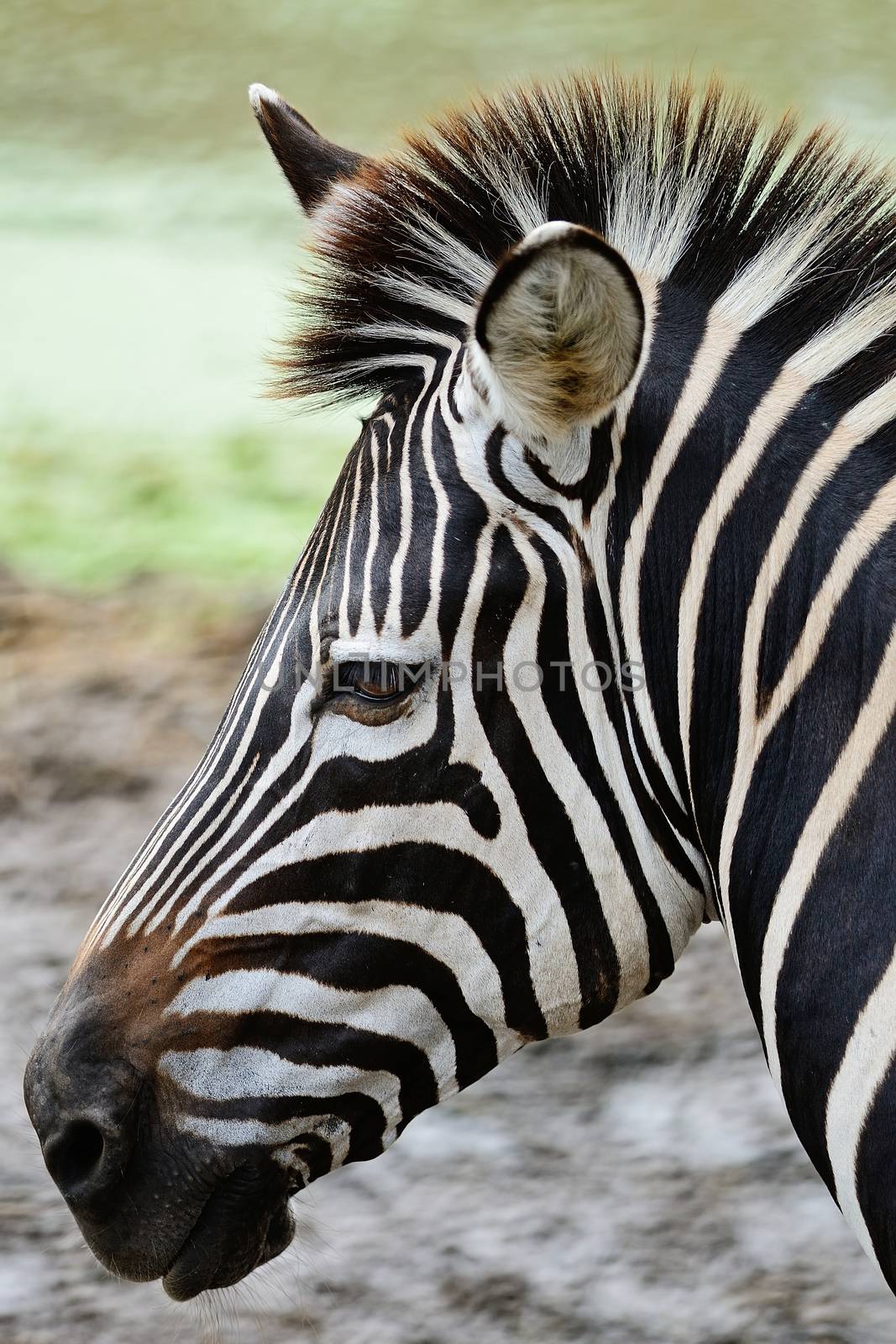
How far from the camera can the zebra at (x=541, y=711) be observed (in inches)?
74.9

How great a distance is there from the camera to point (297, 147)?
2.57 m

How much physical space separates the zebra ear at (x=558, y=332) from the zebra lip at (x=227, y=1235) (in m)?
1.33

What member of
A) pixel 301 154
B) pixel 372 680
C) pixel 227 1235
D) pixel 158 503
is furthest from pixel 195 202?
pixel 227 1235

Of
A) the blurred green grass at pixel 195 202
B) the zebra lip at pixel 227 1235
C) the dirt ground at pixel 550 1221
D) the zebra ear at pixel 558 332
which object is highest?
the blurred green grass at pixel 195 202

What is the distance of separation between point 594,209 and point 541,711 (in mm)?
866

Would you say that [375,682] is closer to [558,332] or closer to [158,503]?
[558,332]

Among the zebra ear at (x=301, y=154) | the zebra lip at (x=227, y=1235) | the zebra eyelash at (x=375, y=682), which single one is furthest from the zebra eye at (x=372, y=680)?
the zebra ear at (x=301, y=154)

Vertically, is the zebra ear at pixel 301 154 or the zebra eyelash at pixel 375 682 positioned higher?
the zebra ear at pixel 301 154

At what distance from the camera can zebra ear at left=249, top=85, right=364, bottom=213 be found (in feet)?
8.32

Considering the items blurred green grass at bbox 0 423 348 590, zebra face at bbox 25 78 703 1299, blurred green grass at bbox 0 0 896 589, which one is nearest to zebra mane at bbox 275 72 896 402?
zebra face at bbox 25 78 703 1299

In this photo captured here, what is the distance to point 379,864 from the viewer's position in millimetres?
2070

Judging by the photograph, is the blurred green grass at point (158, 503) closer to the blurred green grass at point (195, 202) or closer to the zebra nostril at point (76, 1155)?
the blurred green grass at point (195, 202)

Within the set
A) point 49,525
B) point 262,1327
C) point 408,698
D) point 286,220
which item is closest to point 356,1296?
point 262,1327

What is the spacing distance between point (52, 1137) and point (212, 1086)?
284 mm
